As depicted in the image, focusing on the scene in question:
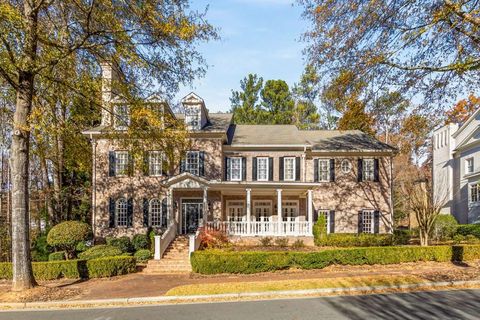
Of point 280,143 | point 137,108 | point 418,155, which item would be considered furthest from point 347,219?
point 418,155

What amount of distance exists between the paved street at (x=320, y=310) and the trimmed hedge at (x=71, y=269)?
212 inches

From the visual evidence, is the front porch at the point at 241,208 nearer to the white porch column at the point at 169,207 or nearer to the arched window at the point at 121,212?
the white porch column at the point at 169,207

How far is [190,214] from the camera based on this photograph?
23094mm

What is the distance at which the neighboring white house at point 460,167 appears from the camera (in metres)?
27.1

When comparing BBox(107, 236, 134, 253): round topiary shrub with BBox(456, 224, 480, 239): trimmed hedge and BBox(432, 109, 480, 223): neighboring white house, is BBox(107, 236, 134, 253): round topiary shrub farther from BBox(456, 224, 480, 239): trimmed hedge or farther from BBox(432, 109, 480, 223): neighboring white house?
BBox(456, 224, 480, 239): trimmed hedge

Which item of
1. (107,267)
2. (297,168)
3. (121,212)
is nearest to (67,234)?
(107,267)

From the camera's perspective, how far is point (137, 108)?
45.2 feet

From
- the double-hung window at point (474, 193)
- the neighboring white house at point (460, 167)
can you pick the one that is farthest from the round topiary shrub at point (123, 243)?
the double-hung window at point (474, 193)

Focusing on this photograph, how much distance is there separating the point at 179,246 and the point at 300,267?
7012 millimetres

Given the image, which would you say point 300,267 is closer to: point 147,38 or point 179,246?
point 179,246

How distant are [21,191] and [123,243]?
33.3 feet

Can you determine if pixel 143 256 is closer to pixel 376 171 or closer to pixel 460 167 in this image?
pixel 376 171

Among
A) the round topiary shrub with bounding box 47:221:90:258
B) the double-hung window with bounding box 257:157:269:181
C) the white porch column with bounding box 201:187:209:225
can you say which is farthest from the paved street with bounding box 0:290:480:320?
the double-hung window with bounding box 257:157:269:181

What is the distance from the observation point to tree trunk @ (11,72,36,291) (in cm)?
1209
